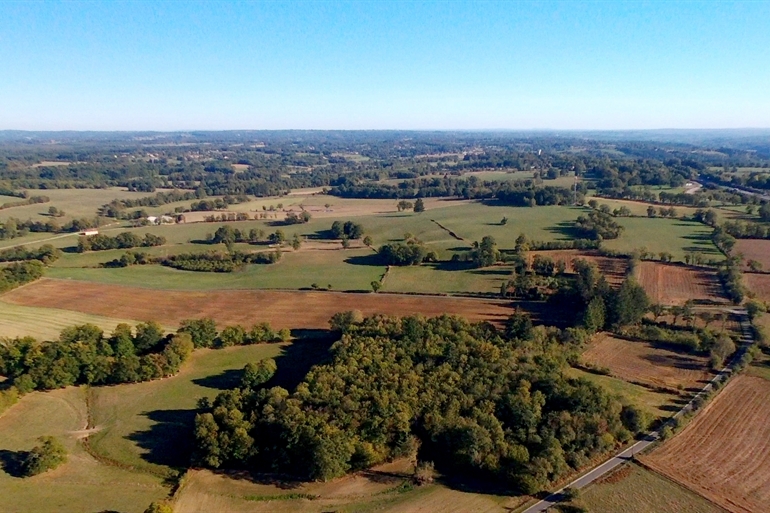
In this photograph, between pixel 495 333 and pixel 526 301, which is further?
pixel 526 301

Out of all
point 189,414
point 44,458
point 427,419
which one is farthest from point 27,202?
point 427,419

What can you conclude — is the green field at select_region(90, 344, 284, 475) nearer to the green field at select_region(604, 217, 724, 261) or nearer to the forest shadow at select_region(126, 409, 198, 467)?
the forest shadow at select_region(126, 409, 198, 467)

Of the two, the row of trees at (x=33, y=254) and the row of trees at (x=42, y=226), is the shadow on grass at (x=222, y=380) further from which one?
the row of trees at (x=42, y=226)

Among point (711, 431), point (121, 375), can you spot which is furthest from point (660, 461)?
point (121, 375)

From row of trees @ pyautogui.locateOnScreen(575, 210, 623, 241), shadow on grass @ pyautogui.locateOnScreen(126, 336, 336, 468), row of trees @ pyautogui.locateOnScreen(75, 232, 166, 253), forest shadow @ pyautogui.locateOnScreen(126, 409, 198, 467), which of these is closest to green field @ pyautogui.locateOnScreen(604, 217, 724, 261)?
row of trees @ pyautogui.locateOnScreen(575, 210, 623, 241)

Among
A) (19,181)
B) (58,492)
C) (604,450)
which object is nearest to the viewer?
(58,492)

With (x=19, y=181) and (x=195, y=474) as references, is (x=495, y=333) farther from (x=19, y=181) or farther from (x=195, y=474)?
(x=19, y=181)

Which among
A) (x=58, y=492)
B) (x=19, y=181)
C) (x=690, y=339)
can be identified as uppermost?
(x=19, y=181)
